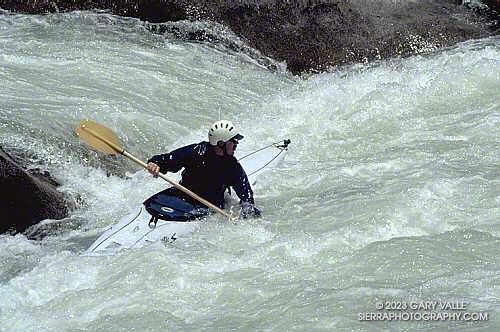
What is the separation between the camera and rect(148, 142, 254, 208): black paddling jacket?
6.11 metres

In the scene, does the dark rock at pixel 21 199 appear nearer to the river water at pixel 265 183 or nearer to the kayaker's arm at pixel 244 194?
the river water at pixel 265 183

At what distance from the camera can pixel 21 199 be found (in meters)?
6.07

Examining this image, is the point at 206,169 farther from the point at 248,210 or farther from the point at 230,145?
the point at 248,210

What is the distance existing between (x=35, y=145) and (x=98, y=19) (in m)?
4.22

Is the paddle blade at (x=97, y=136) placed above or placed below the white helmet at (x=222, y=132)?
below

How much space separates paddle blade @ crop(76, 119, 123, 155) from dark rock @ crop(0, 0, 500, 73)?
4713 millimetres

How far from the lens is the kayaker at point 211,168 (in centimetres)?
608

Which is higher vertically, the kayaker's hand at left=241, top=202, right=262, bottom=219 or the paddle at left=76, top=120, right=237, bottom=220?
the paddle at left=76, top=120, right=237, bottom=220

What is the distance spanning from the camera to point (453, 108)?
29.2ft

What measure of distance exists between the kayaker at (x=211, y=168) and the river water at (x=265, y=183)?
0.27m

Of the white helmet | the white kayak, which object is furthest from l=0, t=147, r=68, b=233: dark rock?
the white helmet

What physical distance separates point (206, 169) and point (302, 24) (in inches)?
204

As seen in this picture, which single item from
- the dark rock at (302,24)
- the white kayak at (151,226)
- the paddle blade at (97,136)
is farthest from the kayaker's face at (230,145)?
the dark rock at (302,24)

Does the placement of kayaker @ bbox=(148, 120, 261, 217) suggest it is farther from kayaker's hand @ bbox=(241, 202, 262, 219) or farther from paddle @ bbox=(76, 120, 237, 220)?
paddle @ bbox=(76, 120, 237, 220)
